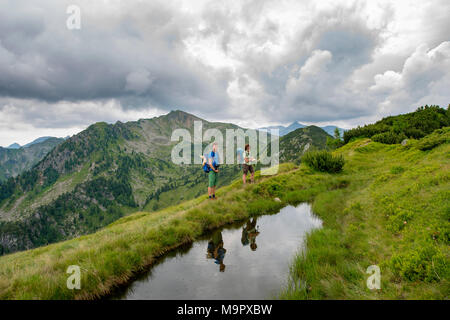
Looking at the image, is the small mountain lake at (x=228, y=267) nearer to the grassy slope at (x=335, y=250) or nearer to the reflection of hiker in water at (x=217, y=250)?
the reflection of hiker in water at (x=217, y=250)

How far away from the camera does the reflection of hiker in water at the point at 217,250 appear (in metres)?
8.73

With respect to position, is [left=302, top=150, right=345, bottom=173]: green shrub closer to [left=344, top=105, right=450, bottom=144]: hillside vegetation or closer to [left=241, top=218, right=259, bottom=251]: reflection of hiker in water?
[left=241, top=218, right=259, bottom=251]: reflection of hiker in water

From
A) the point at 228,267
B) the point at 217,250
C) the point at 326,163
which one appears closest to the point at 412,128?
the point at 326,163

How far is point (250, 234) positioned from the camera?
38.3 feet

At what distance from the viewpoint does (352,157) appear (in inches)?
1259

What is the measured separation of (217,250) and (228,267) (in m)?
1.76

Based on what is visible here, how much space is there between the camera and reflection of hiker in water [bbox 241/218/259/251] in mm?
10398

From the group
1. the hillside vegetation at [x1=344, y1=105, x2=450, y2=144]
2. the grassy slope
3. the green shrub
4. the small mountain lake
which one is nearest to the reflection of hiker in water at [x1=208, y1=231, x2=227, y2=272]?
the small mountain lake

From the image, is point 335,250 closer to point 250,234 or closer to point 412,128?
point 250,234

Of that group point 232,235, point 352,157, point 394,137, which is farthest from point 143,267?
point 394,137

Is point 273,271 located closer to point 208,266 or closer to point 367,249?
point 208,266

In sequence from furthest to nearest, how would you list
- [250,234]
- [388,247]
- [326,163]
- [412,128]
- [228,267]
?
[412,128] → [326,163] → [250,234] → [228,267] → [388,247]

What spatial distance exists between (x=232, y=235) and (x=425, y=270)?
313 inches

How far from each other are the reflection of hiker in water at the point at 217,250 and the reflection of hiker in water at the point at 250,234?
3.82 ft
